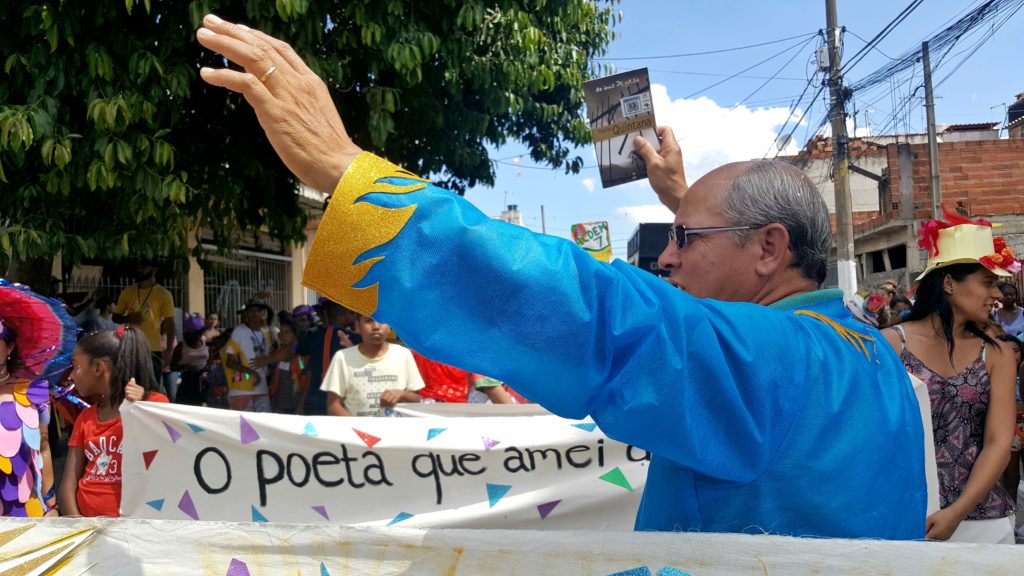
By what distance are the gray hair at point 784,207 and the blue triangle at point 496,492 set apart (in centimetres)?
288

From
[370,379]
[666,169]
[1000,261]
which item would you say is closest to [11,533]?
[666,169]

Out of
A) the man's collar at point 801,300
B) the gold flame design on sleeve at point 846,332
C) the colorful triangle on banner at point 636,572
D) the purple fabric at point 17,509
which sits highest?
the man's collar at point 801,300

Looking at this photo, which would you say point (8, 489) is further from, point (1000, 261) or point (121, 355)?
point (1000, 261)

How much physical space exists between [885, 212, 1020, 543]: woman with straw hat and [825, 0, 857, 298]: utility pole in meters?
11.7

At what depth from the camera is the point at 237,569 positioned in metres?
1.48

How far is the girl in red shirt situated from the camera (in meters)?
4.12

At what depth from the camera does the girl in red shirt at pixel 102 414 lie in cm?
412

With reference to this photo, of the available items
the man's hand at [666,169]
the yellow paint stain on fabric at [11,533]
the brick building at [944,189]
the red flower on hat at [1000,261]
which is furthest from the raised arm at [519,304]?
the brick building at [944,189]

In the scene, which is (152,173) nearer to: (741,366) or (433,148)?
(433,148)

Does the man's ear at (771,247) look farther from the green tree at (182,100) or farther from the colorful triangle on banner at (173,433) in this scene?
the green tree at (182,100)

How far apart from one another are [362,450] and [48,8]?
340cm

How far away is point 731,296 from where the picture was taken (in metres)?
1.53

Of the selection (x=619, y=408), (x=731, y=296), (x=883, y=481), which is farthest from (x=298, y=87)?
(x=883, y=481)

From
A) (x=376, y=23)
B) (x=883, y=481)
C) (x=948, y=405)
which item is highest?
Answer: (x=376, y=23)
